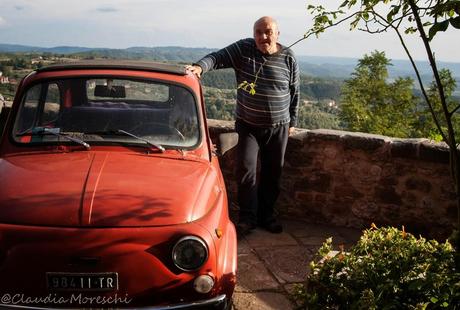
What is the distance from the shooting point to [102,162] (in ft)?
9.50

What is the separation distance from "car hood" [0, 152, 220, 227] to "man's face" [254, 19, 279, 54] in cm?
187

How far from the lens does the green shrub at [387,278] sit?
2.10 meters

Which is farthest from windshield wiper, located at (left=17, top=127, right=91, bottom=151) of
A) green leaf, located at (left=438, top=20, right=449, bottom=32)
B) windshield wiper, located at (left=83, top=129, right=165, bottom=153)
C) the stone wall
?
the stone wall

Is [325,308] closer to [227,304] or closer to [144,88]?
[227,304]

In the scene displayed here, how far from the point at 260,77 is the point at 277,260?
67.6 inches

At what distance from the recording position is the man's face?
4.43 m

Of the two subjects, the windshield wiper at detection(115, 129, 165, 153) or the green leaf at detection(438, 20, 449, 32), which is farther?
the windshield wiper at detection(115, 129, 165, 153)

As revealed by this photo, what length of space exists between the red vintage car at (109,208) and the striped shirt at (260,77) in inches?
46.8

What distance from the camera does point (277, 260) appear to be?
4262 millimetres

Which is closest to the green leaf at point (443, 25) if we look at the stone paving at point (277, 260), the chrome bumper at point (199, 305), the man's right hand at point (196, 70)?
the chrome bumper at point (199, 305)

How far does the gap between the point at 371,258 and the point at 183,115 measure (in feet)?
5.35

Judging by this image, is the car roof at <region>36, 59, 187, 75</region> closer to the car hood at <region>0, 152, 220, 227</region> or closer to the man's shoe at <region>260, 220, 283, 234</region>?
the car hood at <region>0, 152, 220, 227</region>

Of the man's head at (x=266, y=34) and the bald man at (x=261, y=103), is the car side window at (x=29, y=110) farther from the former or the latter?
the man's head at (x=266, y=34)

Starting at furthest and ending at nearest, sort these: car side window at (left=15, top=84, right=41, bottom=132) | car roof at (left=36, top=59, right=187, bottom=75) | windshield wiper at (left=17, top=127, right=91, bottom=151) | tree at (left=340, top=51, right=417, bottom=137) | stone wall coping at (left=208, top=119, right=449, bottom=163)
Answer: tree at (left=340, top=51, right=417, bottom=137)
stone wall coping at (left=208, top=119, right=449, bottom=163)
car roof at (left=36, top=59, right=187, bottom=75)
car side window at (left=15, top=84, right=41, bottom=132)
windshield wiper at (left=17, top=127, right=91, bottom=151)
